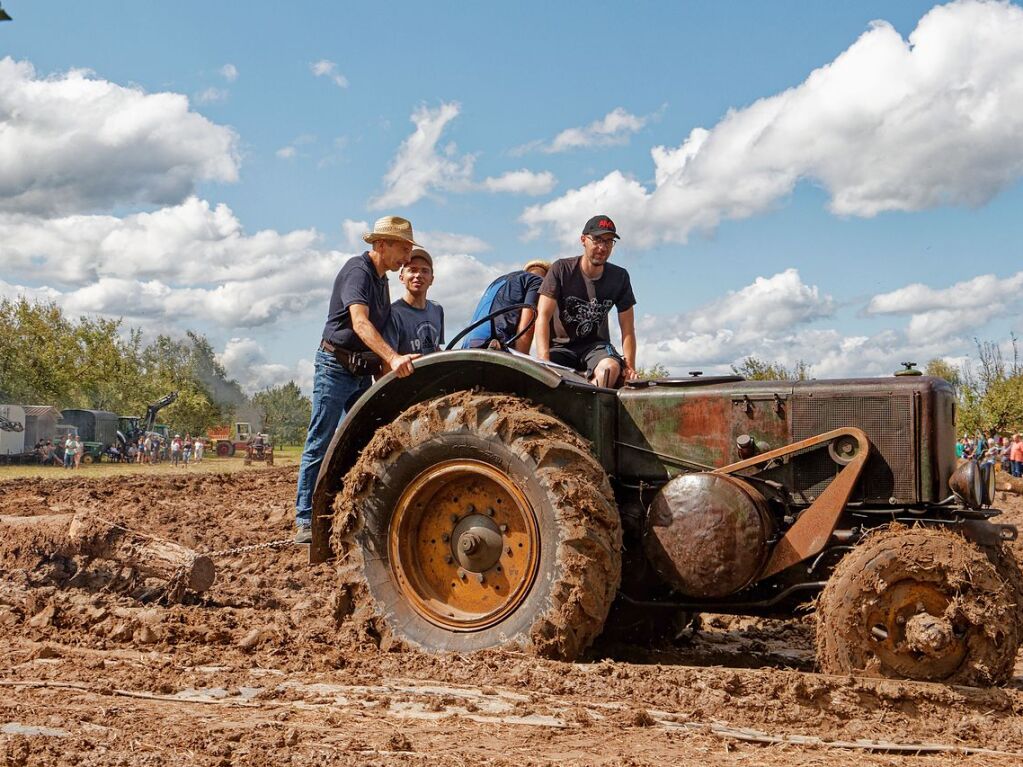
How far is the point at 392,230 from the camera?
5734 mm

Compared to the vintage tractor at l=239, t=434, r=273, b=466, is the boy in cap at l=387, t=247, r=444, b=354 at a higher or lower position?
higher

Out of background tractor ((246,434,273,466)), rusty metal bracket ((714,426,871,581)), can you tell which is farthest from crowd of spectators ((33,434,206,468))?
rusty metal bracket ((714,426,871,581))

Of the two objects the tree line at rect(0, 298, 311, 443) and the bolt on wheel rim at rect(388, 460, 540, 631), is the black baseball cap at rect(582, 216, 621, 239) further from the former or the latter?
the tree line at rect(0, 298, 311, 443)

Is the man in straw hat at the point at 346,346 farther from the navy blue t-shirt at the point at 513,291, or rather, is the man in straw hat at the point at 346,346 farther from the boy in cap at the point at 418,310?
the navy blue t-shirt at the point at 513,291

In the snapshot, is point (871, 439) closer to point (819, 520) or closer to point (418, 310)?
point (819, 520)

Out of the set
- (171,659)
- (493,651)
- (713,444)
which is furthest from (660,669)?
(171,659)

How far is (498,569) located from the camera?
4637 mm

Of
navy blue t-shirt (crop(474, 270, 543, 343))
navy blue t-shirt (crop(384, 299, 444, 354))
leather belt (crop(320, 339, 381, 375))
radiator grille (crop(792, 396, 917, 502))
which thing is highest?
navy blue t-shirt (crop(474, 270, 543, 343))

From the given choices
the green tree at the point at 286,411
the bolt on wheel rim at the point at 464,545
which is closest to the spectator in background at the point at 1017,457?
the bolt on wheel rim at the point at 464,545

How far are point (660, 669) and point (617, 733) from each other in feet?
2.52

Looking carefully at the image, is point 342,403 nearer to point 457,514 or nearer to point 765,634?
point 457,514

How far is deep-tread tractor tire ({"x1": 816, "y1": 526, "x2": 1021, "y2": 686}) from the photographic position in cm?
385

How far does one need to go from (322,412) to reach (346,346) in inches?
16.1

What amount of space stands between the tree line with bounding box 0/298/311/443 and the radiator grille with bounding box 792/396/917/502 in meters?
49.7
